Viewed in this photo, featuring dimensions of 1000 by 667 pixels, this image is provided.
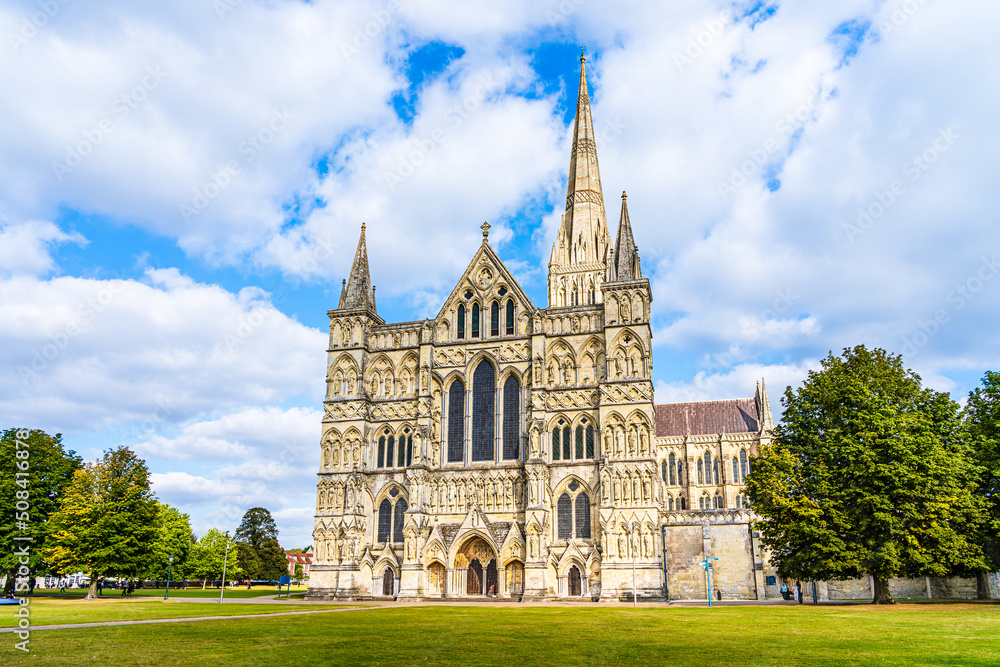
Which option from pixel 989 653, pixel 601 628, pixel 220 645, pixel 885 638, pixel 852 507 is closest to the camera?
pixel 989 653

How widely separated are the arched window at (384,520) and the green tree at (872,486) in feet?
82.0

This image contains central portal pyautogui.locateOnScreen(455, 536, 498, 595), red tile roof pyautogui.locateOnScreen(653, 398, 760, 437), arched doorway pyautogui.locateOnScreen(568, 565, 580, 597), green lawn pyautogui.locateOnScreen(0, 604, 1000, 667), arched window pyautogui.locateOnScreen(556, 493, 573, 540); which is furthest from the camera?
red tile roof pyautogui.locateOnScreen(653, 398, 760, 437)

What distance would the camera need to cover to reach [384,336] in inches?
2189

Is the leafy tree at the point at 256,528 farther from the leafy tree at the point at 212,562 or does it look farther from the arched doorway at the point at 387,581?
the arched doorway at the point at 387,581

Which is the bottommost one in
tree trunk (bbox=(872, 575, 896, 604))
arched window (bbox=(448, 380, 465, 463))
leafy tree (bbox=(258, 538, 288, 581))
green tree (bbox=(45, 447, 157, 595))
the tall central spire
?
leafy tree (bbox=(258, 538, 288, 581))

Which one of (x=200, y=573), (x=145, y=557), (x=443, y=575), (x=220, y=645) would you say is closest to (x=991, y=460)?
(x=443, y=575)

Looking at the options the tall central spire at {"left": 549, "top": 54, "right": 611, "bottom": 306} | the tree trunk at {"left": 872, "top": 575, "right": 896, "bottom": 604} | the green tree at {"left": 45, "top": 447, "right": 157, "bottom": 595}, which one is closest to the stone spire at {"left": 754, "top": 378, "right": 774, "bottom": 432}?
the tall central spire at {"left": 549, "top": 54, "right": 611, "bottom": 306}

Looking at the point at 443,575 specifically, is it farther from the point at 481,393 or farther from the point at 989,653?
the point at 989,653

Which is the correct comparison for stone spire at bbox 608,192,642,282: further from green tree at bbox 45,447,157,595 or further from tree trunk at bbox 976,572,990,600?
green tree at bbox 45,447,157,595

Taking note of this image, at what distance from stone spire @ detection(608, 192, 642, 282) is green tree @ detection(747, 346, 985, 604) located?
52.9ft

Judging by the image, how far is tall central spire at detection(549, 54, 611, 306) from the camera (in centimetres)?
8212

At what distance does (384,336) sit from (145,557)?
21893mm

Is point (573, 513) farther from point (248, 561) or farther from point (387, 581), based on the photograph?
point (248, 561)

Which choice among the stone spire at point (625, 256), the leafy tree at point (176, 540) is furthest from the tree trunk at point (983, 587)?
the leafy tree at point (176, 540)
